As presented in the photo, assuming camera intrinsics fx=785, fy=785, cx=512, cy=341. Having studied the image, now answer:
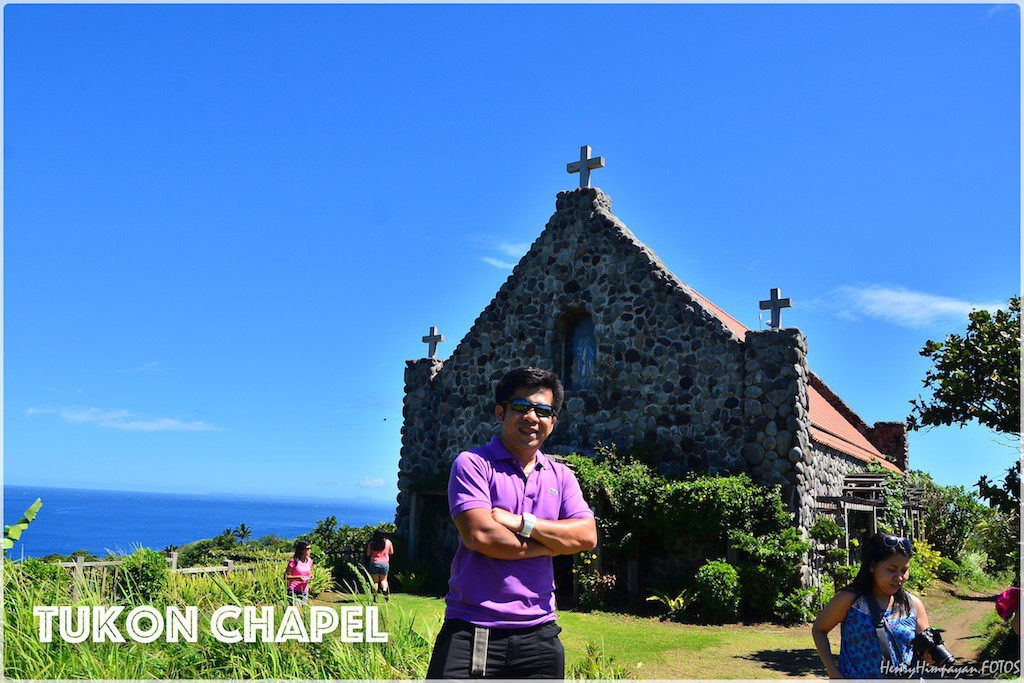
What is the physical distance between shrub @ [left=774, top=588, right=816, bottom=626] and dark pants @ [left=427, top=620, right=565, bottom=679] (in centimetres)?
1061

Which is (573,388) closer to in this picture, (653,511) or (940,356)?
(653,511)

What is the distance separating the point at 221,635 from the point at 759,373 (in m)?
10.7

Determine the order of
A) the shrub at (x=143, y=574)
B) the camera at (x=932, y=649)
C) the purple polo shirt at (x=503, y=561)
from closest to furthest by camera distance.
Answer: the purple polo shirt at (x=503, y=561), the camera at (x=932, y=649), the shrub at (x=143, y=574)

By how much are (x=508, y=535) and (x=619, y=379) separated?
12.8m

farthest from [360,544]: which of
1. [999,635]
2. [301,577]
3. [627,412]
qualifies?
[999,635]

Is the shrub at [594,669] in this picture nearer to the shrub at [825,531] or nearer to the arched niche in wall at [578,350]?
the shrub at [825,531]

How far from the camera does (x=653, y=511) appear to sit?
14.3 meters

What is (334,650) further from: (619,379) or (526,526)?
(619,379)

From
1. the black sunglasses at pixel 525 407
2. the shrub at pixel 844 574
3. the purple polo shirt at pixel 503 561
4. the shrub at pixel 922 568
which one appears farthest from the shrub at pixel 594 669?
the shrub at pixel 922 568

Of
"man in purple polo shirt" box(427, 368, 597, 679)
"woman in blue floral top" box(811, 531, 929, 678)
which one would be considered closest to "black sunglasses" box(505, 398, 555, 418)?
"man in purple polo shirt" box(427, 368, 597, 679)

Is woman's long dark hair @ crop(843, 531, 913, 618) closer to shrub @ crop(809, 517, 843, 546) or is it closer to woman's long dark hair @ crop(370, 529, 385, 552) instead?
shrub @ crop(809, 517, 843, 546)

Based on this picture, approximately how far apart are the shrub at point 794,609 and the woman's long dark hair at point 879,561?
9.06 meters

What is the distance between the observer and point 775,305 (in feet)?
48.2

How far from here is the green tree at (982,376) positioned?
12570mm
